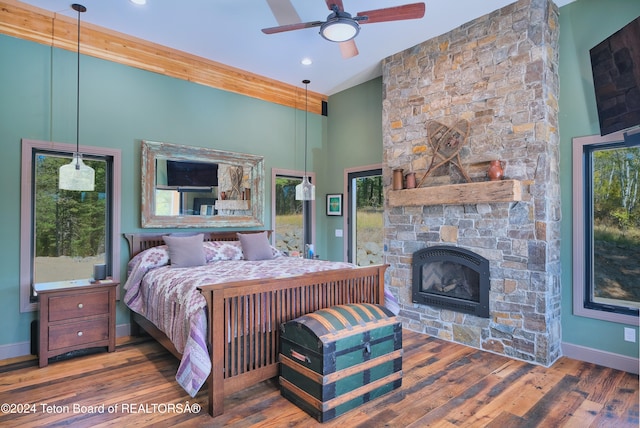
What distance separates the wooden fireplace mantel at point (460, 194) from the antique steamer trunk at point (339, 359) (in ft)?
5.35

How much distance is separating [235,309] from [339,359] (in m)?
0.85

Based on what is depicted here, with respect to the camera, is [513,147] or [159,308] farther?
[513,147]

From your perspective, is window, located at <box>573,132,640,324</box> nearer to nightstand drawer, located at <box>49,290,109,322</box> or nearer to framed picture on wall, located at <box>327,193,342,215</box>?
framed picture on wall, located at <box>327,193,342,215</box>

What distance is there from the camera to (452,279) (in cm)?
416

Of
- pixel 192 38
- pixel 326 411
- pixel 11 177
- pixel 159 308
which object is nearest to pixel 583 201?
pixel 326 411

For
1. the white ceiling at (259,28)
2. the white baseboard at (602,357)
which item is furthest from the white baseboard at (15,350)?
the white baseboard at (602,357)

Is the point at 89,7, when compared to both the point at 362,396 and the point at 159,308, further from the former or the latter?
the point at 362,396

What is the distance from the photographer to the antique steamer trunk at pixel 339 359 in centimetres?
246

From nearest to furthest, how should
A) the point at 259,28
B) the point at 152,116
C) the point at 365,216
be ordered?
1. the point at 259,28
2. the point at 152,116
3. the point at 365,216

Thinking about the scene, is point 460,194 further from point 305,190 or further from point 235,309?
point 235,309

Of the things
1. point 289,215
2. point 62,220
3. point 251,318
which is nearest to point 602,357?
point 251,318

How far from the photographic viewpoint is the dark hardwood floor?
7.98ft

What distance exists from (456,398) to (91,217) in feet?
13.5

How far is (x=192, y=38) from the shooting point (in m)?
4.20
